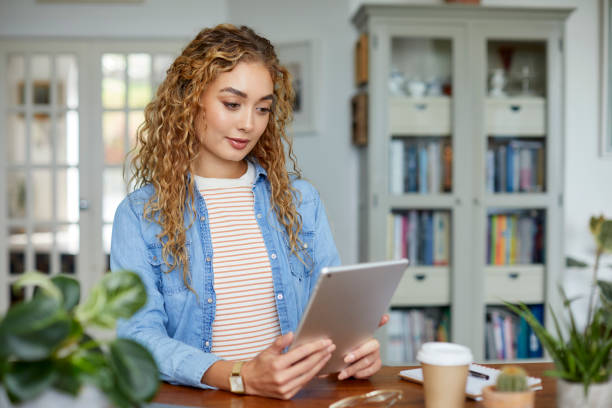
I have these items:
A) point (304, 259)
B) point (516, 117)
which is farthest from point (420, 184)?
point (304, 259)

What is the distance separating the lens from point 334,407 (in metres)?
0.98

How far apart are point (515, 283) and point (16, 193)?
3.31 metres

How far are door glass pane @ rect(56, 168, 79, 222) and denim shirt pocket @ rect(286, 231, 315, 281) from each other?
3.08 m

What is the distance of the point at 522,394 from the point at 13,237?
4.07 metres

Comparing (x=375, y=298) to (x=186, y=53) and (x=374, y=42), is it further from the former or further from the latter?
(x=374, y=42)

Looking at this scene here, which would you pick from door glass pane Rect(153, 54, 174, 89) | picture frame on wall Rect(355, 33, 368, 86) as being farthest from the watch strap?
door glass pane Rect(153, 54, 174, 89)

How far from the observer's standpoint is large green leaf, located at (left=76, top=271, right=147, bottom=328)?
0.69m

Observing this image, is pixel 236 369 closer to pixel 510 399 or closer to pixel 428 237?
pixel 510 399

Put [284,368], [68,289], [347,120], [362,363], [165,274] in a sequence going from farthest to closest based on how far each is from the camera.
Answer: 1. [347,120]
2. [165,274]
3. [362,363]
4. [284,368]
5. [68,289]

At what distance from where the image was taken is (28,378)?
634mm

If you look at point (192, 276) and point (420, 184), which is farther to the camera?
point (420, 184)

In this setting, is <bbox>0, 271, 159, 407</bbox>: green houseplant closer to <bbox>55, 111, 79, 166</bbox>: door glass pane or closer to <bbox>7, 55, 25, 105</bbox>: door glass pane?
<bbox>55, 111, 79, 166</bbox>: door glass pane

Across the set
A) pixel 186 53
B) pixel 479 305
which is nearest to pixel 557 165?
pixel 479 305

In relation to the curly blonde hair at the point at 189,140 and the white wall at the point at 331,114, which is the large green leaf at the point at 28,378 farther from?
the white wall at the point at 331,114
